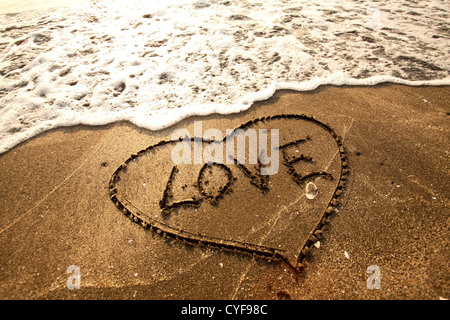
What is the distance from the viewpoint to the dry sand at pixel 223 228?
1.91 metres

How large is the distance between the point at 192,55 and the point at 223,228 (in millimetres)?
3148

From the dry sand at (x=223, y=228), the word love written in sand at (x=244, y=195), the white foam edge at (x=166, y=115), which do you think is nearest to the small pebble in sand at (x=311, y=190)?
the word love written in sand at (x=244, y=195)

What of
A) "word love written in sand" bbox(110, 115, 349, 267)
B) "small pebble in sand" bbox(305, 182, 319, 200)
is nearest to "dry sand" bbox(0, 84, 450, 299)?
"word love written in sand" bbox(110, 115, 349, 267)

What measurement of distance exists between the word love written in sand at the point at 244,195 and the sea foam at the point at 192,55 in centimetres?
77

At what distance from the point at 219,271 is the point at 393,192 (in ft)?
5.96

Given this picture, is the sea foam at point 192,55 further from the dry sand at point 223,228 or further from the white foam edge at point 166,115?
the dry sand at point 223,228

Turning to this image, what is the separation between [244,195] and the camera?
8.04ft

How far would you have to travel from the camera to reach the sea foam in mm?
3385

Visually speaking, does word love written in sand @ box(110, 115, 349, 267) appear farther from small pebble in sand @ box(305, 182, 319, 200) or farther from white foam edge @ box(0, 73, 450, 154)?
white foam edge @ box(0, 73, 450, 154)

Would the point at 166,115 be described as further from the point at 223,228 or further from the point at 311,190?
the point at 311,190

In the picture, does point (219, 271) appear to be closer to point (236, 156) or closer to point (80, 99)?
point (236, 156)

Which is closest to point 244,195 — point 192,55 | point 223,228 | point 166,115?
point 223,228

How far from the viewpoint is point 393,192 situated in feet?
7.77

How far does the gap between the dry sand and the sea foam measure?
47cm
